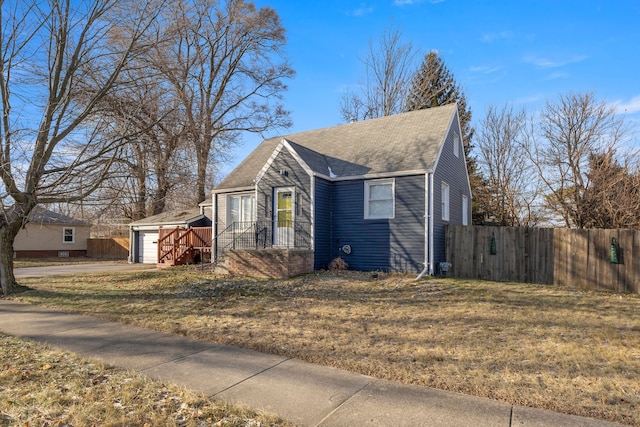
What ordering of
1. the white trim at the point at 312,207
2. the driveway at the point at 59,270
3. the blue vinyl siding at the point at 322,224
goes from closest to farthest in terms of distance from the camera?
the white trim at the point at 312,207 → the blue vinyl siding at the point at 322,224 → the driveway at the point at 59,270

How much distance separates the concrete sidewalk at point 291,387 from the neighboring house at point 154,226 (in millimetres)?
15573

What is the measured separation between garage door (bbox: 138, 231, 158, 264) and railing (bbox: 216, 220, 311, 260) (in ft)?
33.2

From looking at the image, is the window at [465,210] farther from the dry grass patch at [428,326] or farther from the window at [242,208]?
the window at [242,208]

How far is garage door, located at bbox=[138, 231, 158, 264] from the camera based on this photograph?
23.5 m

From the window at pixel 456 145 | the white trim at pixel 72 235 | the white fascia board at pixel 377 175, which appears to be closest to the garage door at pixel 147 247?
the white trim at pixel 72 235

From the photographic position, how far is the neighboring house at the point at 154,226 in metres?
21.7

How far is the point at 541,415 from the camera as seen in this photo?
3438mm

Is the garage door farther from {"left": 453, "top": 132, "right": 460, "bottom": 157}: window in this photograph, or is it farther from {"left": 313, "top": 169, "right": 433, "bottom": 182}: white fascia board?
{"left": 453, "top": 132, "right": 460, "bottom": 157}: window

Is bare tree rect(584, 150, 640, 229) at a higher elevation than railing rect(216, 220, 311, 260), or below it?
higher

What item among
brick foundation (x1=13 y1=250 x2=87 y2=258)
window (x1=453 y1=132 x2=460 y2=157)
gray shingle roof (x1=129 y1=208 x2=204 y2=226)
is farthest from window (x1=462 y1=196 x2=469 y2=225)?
brick foundation (x1=13 y1=250 x2=87 y2=258)

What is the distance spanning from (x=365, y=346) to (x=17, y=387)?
4.29m

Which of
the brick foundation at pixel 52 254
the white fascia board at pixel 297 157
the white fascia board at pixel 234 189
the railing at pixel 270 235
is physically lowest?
the brick foundation at pixel 52 254

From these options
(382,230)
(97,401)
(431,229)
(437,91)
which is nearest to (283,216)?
(382,230)

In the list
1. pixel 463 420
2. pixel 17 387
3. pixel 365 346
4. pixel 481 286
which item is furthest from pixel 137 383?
pixel 481 286
